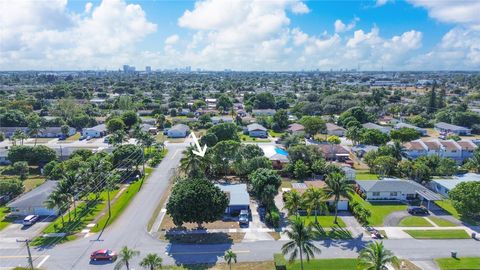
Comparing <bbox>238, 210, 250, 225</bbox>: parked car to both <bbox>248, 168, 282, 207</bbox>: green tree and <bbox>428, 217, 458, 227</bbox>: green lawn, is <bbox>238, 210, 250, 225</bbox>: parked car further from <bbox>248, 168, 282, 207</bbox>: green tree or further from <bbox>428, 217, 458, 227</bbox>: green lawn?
<bbox>428, 217, 458, 227</bbox>: green lawn

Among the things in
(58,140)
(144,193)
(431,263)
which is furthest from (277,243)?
(58,140)

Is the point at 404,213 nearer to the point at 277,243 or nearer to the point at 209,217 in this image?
the point at 277,243

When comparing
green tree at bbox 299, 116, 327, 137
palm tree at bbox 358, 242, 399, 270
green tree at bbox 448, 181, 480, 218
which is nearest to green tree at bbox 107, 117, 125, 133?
green tree at bbox 299, 116, 327, 137

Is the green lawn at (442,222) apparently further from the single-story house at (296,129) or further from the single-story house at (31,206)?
the single-story house at (31,206)

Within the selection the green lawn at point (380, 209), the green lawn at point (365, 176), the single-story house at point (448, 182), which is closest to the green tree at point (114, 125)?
the green lawn at point (365, 176)

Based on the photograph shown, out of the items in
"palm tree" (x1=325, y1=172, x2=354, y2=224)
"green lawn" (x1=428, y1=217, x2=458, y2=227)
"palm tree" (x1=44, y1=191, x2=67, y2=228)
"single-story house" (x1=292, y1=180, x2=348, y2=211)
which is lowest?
"green lawn" (x1=428, y1=217, x2=458, y2=227)
